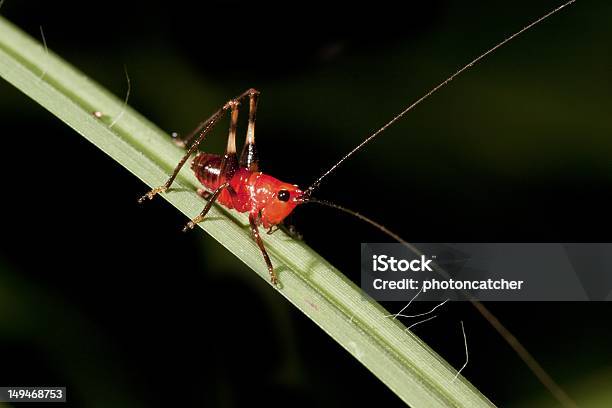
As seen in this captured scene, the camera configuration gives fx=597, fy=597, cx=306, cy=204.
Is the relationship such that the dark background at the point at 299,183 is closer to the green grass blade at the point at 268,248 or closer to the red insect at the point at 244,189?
the red insect at the point at 244,189

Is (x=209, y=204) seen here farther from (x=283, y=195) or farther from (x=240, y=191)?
(x=283, y=195)

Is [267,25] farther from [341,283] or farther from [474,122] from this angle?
[341,283]

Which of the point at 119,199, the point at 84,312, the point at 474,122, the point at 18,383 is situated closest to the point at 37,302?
the point at 84,312

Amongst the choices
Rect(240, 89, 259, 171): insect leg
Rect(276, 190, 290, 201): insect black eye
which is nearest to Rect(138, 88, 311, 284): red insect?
Rect(276, 190, 290, 201): insect black eye

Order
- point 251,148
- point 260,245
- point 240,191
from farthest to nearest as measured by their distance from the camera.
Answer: point 251,148 → point 240,191 → point 260,245

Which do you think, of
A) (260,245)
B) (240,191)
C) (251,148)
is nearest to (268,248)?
(260,245)

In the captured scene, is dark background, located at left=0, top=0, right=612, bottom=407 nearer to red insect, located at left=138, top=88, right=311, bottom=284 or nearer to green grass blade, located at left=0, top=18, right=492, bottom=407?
red insect, located at left=138, top=88, right=311, bottom=284
